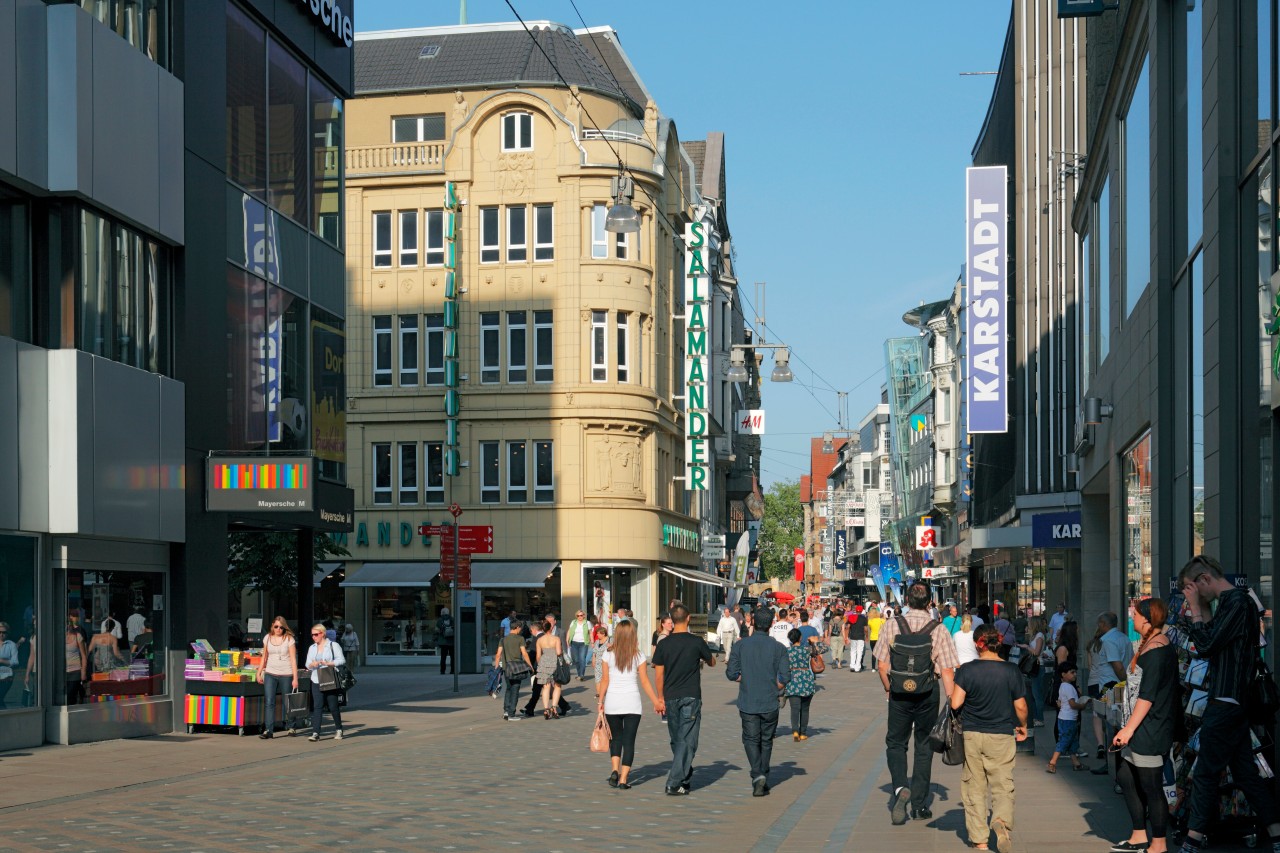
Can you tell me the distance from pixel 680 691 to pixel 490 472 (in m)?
36.1

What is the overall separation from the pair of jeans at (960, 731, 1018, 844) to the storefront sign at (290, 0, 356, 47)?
68.0 feet

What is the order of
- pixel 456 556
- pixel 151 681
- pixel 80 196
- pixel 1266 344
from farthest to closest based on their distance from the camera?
pixel 456 556 → pixel 151 681 → pixel 80 196 → pixel 1266 344

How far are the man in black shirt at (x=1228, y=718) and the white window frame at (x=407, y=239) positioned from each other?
4316cm

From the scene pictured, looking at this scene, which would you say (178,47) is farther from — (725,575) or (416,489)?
(725,575)

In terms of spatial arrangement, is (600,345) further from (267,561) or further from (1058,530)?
(1058,530)

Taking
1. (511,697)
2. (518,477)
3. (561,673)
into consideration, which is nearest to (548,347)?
(518,477)

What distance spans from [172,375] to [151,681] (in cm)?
431

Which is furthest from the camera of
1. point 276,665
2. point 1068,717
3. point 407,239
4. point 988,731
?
point 407,239

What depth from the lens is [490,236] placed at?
5181cm

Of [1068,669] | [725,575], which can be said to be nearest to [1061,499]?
[1068,669]

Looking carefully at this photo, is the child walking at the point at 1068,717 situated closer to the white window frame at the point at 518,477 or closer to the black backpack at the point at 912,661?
the black backpack at the point at 912,661

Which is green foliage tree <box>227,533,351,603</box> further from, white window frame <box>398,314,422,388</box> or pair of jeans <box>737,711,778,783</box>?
pair of jeans <box>737,711,778,783</box>

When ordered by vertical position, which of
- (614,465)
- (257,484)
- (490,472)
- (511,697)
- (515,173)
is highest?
(515,173)

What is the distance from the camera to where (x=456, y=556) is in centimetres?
3519
